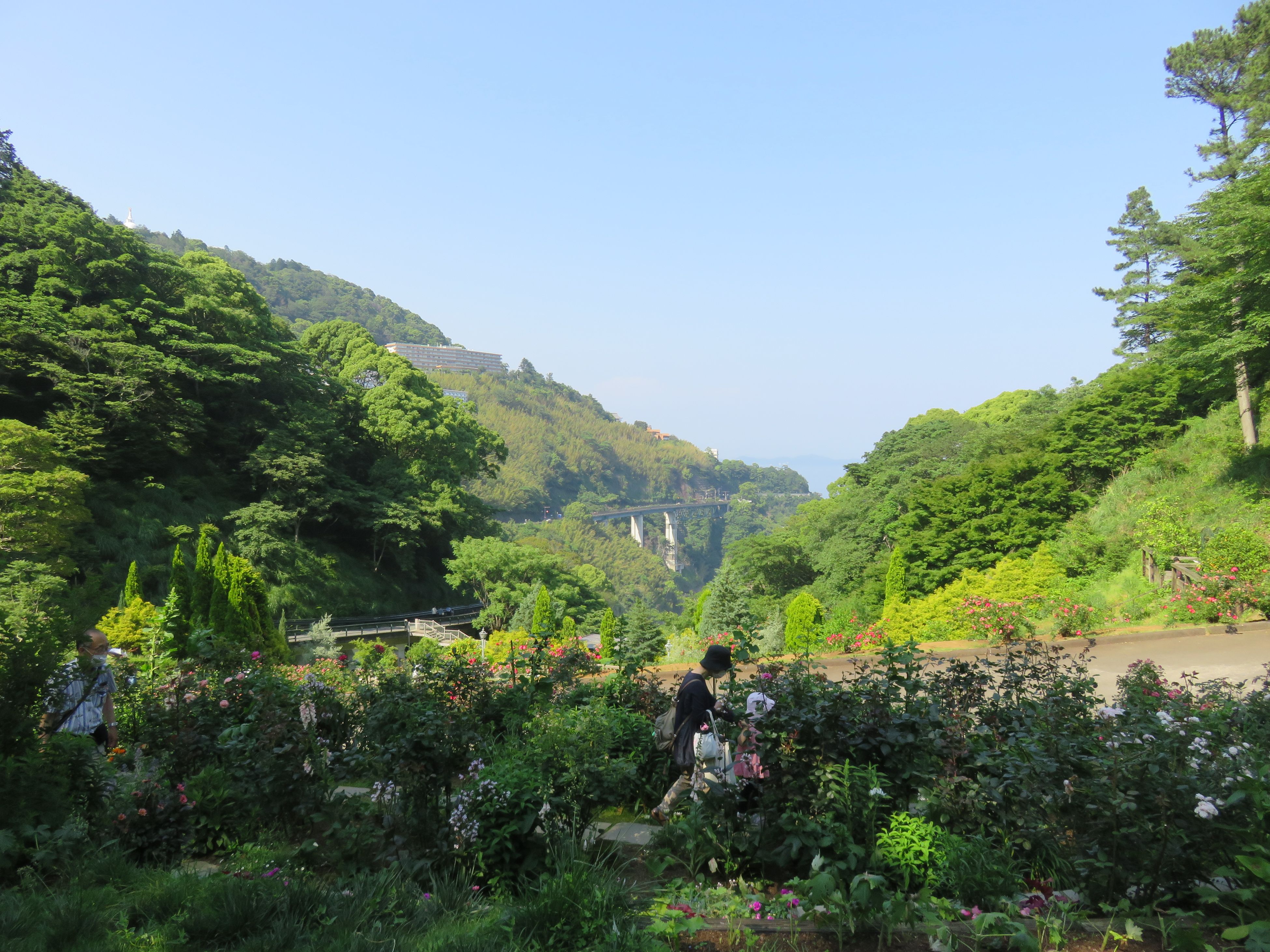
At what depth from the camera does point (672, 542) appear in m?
119

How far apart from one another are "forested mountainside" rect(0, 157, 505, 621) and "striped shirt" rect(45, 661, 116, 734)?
608 inches

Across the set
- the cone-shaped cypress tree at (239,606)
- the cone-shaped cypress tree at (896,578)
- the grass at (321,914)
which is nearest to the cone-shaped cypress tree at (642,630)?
the cone-shaped cypress tree at (896,578)

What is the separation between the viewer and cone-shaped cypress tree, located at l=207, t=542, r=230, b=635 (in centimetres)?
1297

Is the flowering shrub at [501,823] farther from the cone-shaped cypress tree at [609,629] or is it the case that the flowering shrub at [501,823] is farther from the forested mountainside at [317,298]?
the forested mountainside at [317,298]

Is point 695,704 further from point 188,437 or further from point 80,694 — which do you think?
point 188,437

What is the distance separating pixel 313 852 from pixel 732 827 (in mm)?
1702

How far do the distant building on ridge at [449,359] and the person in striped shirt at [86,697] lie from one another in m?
121

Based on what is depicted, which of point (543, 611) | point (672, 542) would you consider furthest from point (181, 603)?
point (672, 542)

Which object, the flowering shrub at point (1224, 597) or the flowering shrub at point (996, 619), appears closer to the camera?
the flowering shrub at point (996, 619)

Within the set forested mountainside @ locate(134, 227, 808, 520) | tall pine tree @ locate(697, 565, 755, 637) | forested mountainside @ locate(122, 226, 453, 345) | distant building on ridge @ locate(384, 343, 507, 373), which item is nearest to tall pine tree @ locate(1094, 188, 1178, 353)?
tall pine tree @ locate(697, 565, 755, 637)

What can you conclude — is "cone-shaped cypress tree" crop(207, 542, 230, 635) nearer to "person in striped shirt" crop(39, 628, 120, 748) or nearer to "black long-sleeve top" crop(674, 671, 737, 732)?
"person in striped shirt" crop(39, 628, 120, 748)

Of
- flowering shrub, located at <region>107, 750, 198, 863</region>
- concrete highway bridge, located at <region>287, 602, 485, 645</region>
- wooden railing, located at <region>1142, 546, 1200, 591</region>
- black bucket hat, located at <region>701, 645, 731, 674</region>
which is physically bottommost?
concrete highway bridge, located at <region>287, 602, 485, 645</region>

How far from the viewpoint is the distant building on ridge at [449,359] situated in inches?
5310

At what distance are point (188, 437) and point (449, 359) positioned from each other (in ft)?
424
